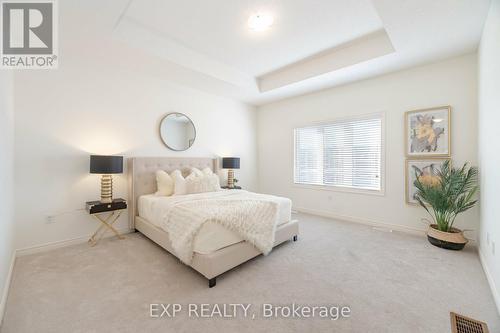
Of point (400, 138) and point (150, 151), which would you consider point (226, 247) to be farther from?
point (400, 138)

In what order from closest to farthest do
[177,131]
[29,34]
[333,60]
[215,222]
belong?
[215,222]
[29,34]
[333,60]
[177,131]

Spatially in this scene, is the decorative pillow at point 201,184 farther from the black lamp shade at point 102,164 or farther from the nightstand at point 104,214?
the black lamp shade at point 102,164

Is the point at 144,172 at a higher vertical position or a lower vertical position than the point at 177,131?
lower

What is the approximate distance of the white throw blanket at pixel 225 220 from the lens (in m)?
2.12

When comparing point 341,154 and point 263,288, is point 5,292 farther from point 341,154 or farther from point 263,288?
point 341,154

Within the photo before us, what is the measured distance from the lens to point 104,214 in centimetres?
322

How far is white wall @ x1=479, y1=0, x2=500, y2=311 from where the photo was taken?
71.4 inches

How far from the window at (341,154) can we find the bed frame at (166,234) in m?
1.82

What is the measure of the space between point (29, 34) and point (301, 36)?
343cm

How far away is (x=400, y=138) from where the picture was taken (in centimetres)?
353

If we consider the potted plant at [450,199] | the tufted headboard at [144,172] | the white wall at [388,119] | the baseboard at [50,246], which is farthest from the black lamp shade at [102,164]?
the potted plant at [450,199]

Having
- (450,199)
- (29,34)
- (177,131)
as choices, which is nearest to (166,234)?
(177,131)

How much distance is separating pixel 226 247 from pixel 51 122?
2980 millimetres

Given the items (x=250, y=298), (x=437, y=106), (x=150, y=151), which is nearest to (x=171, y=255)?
(x=250, y=298)
